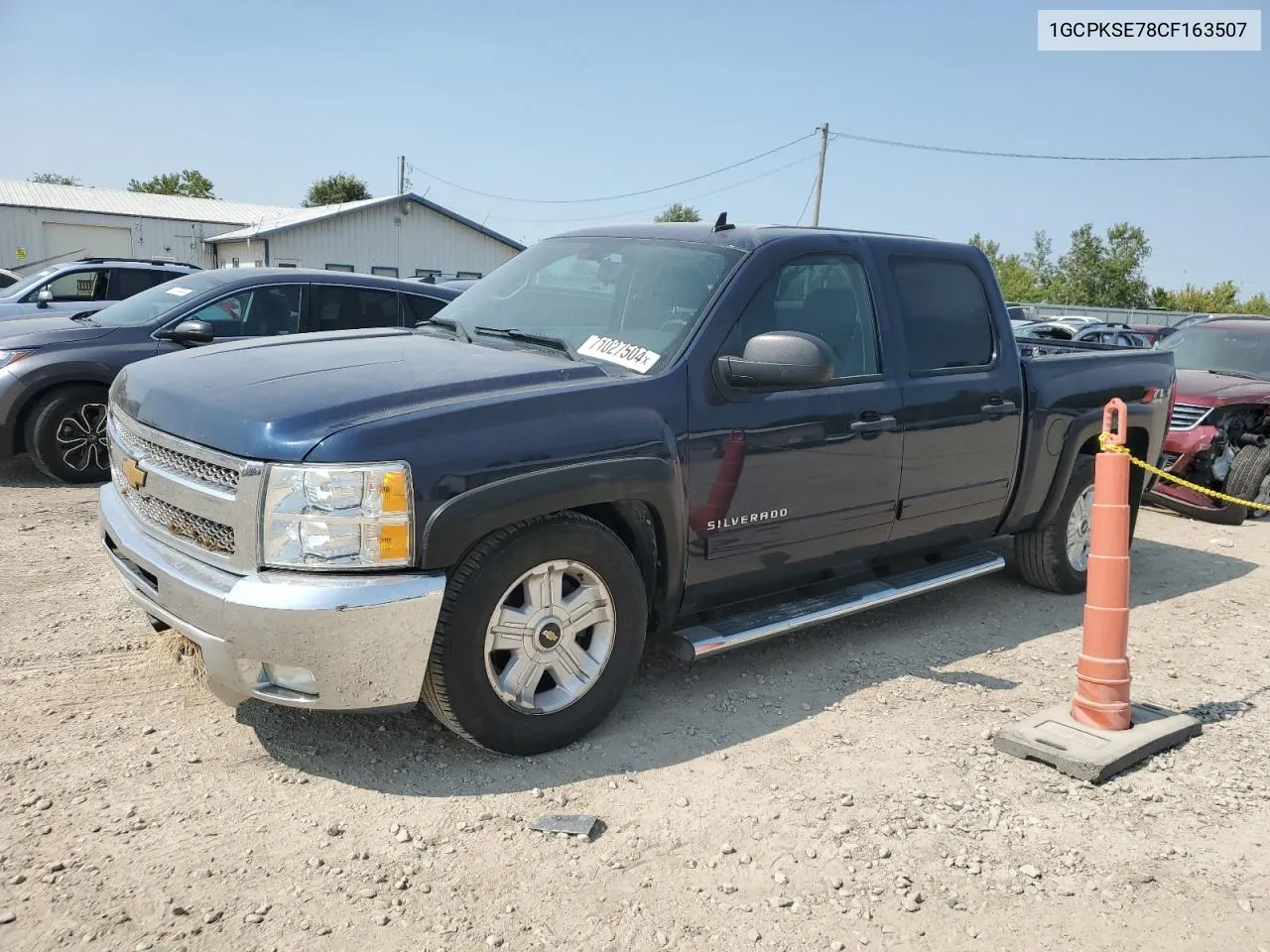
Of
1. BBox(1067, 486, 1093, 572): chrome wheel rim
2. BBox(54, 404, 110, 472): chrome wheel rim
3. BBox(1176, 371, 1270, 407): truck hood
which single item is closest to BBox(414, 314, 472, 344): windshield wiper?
BBox(1067, 486, 1093, 572): chrome wheel rim

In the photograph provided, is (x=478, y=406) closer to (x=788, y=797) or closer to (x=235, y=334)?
(x=788, y=797)

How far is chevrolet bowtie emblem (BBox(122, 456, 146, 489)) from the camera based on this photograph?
3578mm

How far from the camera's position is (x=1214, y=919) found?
2.85 m

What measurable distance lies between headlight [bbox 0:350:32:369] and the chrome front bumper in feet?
17.0

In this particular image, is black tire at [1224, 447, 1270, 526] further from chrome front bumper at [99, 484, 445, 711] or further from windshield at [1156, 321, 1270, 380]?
chrome front bumper at [99, 484, 445, 711]

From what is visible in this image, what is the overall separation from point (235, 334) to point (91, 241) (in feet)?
111

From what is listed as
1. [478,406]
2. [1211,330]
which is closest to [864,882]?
[478,406]

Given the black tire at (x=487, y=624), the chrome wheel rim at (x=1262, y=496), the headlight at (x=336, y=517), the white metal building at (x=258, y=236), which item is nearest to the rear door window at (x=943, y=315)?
the black tire at (x=487, y=624)

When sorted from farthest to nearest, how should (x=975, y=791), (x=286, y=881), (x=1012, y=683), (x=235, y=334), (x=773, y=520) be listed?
(x=235, y=334) < (x=1012, y=683) < (x=773, y=520) < (x=975, y=791) < (x=286, y=881)

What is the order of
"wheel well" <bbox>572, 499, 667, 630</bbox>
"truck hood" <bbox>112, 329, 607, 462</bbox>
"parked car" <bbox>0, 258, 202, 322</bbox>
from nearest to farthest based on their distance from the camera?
1. "truck hood" <bbox>112, 329, 607, 462</bbox>
2. "wheel well" <bbox>572, 499, 667, 630</bbox>
3. "parked car" <bbox>0, 258, 202, 322</bbox>

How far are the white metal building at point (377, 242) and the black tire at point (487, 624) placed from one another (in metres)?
30.2

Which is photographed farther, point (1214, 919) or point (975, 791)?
point (975, 791)

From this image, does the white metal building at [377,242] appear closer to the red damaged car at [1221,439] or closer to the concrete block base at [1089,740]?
the red damaged car at [1221,439]

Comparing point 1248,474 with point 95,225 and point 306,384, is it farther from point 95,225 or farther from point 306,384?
point 95,225
